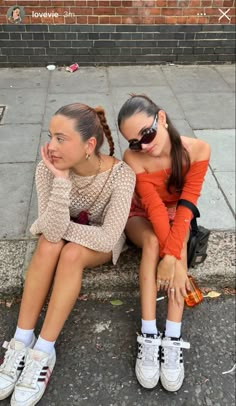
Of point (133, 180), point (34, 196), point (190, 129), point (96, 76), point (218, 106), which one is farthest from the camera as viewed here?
point (96, 76)

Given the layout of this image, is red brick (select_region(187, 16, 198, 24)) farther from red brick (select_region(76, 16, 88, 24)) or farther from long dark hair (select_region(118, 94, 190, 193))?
long dark hair (select_region(118, 94, 190, 193))

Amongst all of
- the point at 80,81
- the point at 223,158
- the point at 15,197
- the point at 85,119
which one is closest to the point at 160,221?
the point at 85,119

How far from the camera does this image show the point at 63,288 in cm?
212

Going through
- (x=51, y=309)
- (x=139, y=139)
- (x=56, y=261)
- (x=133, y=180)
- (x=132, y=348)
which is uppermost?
(x=139, y=139)

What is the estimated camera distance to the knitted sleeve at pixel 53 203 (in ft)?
6.80

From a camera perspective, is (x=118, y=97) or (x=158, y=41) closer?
(x=118, y=97)

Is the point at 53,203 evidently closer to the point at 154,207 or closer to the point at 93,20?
the point at 154,207

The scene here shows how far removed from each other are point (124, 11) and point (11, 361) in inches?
198

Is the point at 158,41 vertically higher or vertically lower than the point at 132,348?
higher

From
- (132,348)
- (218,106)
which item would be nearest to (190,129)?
(218,106)

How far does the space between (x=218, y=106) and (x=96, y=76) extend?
5.97 ft

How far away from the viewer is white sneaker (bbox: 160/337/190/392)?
2.13 meters

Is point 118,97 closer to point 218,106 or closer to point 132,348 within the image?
point 218,106

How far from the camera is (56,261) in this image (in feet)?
7.18
